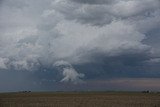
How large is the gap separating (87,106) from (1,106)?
50.4ft

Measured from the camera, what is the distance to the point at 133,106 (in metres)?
59.0

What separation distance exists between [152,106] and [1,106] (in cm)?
2673

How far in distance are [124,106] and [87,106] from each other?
648 centimetres

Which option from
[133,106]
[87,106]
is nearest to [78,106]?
[87,106]

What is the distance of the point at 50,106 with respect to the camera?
194 ft

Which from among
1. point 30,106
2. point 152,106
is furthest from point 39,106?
point 152,106

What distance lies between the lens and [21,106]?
60.2 meters

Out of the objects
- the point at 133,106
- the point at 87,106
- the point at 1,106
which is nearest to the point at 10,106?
the point at 1,106

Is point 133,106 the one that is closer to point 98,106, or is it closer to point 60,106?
point 98,106

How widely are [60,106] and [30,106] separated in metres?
5.40

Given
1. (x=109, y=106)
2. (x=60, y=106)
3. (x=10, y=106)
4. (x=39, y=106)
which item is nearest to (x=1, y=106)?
(x=10, y=106)

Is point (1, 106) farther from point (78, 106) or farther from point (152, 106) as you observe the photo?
point (152, 106)

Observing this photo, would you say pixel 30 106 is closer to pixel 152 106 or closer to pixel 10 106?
pixel 10 106

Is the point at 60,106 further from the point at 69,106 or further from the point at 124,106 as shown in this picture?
the point at 124,106
